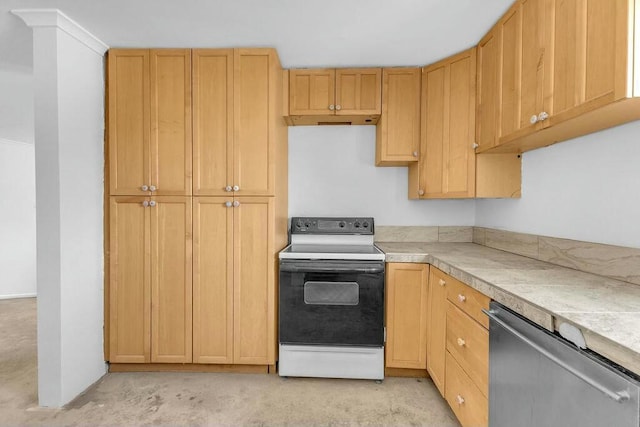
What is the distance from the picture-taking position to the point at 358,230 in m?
2.47

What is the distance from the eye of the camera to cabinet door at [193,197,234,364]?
2020 mm

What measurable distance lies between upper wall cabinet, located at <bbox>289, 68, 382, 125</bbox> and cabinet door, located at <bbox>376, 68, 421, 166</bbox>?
77 mm

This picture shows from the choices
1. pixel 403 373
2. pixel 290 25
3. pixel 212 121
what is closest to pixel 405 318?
pixel 403 373

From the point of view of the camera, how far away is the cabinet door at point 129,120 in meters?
2.02

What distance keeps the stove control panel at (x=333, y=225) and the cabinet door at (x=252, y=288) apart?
0.50 m

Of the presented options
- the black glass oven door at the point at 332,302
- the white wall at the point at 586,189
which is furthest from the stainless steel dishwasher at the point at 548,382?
the black glass oven door at the point at 332,302

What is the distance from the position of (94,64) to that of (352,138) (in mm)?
1952

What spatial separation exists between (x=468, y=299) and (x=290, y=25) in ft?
6.06

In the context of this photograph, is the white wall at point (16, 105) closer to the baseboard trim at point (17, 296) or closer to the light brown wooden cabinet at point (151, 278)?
the light brown wooden cabinet at point (151, 278)

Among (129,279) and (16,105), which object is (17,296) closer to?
(16,105)

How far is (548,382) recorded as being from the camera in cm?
88

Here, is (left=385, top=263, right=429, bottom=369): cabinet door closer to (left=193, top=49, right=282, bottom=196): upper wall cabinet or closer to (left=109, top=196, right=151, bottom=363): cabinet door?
(left=193, top=49, right=282, bottom=196): upper wall cabinet

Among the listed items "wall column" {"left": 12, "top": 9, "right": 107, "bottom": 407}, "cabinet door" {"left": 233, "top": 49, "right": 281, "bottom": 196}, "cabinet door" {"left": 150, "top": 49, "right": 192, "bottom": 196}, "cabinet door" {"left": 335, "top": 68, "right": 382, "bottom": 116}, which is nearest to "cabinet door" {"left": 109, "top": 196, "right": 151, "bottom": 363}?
"wall column" {"left": 12, "top": 9, "right": 107, "bottom": 407}

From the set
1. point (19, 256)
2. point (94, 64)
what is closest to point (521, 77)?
point (94, 64)
